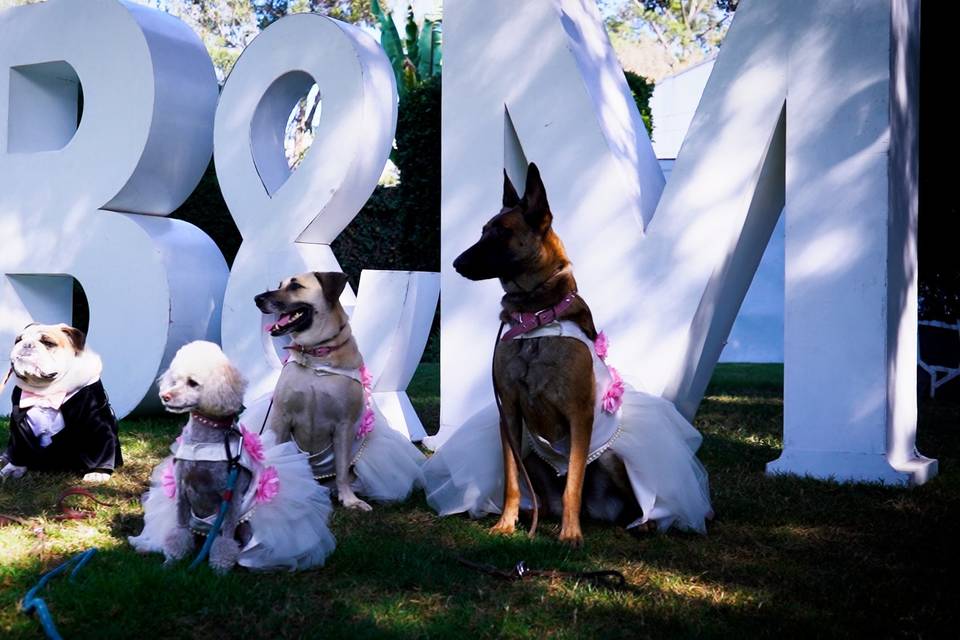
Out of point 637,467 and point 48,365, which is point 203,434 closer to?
point 637,467

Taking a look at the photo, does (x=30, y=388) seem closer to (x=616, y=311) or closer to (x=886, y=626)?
(x=616, y=311)

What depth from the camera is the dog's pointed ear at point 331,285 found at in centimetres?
509

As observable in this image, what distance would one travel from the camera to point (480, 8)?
22.7 ft

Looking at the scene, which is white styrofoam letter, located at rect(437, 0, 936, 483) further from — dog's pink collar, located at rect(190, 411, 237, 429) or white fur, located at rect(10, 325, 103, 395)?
dog's pink collar, located at rect(190, 411, 237, 429)

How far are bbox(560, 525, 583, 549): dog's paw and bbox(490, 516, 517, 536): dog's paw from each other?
280mm

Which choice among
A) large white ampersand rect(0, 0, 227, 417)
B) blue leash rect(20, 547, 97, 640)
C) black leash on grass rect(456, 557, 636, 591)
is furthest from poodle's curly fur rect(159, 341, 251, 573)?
large white ampersand rect(0, 0, 227, 417)

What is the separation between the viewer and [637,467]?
4.68 meters

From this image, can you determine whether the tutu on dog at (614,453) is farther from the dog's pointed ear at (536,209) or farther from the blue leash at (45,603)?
the blue leash at (45,603)

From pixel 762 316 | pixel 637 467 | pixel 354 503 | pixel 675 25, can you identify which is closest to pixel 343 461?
pixel 354 503

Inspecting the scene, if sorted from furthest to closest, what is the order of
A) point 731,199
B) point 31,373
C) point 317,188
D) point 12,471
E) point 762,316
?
point 762,316, point 317,188, point 731,199, point 12,471, point 31,373

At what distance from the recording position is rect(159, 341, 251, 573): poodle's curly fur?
357cm

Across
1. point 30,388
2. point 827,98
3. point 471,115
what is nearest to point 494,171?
point 471,115

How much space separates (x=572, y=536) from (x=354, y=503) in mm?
1258

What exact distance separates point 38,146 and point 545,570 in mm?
6945
